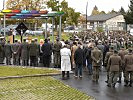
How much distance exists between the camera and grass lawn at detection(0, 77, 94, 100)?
12.7 metres

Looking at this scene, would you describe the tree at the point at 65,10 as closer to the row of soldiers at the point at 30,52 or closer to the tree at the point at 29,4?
the tree at the point at 29,4

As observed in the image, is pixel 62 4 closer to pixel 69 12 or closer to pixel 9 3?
pixel 69 12

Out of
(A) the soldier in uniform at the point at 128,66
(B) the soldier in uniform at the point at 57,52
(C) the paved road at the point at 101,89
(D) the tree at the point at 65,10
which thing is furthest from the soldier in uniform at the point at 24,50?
(D) the tree at the point at 65,10

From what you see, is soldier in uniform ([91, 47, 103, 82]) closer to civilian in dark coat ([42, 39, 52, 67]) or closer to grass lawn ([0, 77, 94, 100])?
grass lawn ([0, 77, 94, 100])

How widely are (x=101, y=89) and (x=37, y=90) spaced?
2.74m

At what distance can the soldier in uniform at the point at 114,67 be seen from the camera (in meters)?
14.9

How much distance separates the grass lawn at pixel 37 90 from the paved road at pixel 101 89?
1.62 ft

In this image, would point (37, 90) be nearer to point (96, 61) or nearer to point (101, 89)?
point (101, 89)

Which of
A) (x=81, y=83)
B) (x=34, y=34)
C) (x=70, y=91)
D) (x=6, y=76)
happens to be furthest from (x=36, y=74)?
(x=34, y=34)

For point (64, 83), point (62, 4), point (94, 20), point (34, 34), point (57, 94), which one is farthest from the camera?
point (94, 20)

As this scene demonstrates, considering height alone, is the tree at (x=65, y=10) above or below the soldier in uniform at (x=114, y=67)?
above

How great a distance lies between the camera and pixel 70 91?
13820 millimetres

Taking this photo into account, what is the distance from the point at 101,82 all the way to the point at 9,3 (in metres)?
54.9

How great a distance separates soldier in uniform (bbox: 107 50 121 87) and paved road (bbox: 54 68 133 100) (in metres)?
0.31
